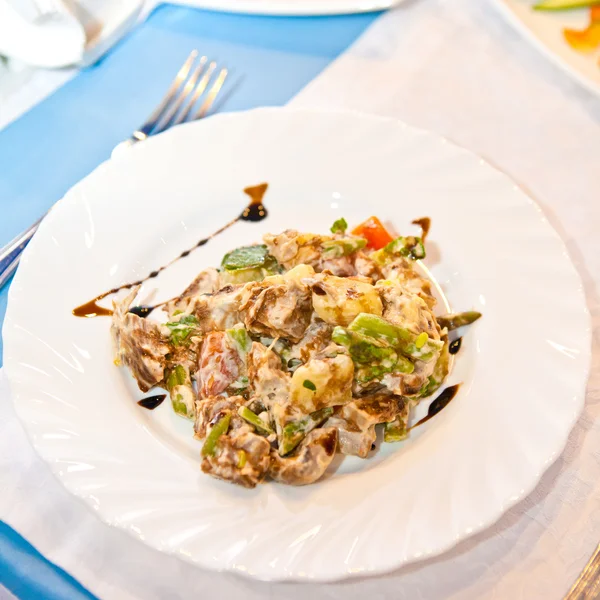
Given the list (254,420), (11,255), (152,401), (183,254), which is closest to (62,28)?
(11,255)

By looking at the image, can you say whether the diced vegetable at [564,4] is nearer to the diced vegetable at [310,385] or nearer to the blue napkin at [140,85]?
the blue napkin at [140,85]

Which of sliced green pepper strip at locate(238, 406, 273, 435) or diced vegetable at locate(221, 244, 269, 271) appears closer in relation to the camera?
sliced green pepper strip at locate(238, 406, 273, 435)

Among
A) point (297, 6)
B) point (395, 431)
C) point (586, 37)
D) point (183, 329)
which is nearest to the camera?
point (395, 431)

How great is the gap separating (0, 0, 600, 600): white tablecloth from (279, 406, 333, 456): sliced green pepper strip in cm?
41

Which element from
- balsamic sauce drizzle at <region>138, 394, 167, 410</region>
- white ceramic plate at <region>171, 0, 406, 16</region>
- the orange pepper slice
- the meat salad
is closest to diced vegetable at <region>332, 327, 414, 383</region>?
the meat salad

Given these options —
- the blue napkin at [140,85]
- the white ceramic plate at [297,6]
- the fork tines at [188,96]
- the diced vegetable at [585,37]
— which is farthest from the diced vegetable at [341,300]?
the white ceramic plate at [297,6]

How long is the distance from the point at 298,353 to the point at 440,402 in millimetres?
521

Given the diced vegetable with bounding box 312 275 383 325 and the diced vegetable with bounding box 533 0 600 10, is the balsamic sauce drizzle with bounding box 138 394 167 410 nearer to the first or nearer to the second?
the diced vegetable with bounding box 312 275 383 325

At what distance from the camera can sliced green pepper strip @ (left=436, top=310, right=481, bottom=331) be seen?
7.06 ft

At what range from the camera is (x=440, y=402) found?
2.00m

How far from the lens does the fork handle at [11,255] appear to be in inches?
98.9

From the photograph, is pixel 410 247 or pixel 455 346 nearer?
pixel 455 346

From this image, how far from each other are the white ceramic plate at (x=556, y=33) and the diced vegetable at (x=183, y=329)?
217 cm

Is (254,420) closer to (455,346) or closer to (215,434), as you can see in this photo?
(215,434)
